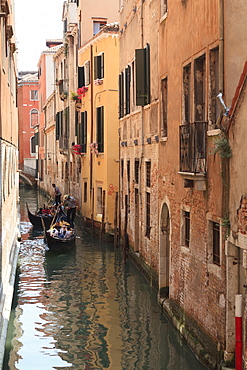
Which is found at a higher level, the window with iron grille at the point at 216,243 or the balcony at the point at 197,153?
the balcony at the point at 197,153

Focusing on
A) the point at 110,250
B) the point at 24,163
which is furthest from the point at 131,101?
the point at 24,163

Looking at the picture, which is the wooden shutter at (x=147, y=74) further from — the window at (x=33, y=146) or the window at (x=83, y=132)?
A: the window at (x=33, y=146)

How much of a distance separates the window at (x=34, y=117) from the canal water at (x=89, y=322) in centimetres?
3808

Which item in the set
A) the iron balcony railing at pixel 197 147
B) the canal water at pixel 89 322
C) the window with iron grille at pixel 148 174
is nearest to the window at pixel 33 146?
the canal water at pixel 89 322

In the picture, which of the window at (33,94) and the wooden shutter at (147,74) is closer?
the wooden shutter at (147,74)

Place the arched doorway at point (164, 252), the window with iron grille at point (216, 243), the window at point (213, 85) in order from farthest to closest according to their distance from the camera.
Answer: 1. the arched doorway at point (164, 252)
2. the window at point (213, 85)
3. the window with iron grille at point (216, 243)

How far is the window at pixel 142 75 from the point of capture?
12.5m

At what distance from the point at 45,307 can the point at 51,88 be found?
33.2 metres

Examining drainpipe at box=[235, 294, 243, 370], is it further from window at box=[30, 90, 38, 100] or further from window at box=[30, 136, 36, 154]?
window at box=[30, 90, 38, 100]

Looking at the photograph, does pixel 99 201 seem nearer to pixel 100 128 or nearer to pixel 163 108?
pixel 100 128

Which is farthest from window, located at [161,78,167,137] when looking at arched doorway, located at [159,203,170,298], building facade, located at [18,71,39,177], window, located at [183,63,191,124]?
building facade, located at [18,71,39,177]

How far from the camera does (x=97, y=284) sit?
12.5 metres

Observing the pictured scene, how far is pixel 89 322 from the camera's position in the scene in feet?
31.7

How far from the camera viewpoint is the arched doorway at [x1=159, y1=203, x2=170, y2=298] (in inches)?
413
